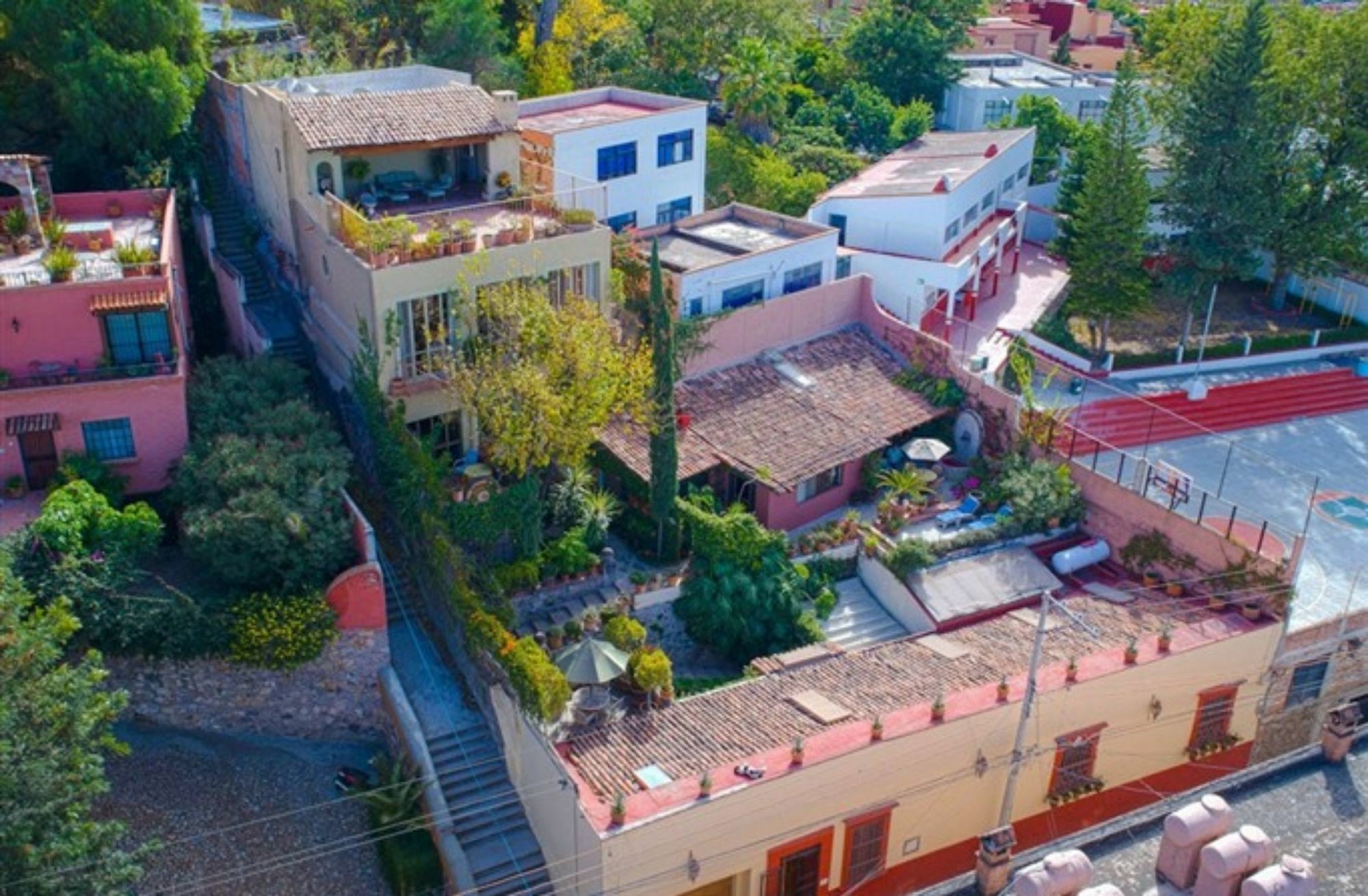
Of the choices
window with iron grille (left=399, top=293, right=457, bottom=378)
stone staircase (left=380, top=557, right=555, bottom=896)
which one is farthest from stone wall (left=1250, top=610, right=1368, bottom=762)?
window with iron grille (left=399, top=293, right=457, bottom=378)

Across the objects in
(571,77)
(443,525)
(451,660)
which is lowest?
(451,660)

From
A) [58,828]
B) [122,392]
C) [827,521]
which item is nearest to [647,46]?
[827,521]

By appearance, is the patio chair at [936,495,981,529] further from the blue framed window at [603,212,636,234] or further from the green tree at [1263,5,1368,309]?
the green tree at [1263,5,1368,309]

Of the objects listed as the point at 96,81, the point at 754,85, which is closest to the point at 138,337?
the point at 96,81

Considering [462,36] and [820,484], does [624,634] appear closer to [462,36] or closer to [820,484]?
[820,484]

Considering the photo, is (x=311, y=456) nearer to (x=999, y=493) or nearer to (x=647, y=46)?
(x=999, y=493)

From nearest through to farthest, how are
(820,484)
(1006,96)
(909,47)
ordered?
(820,484)
(909,47)
(1006,96)
